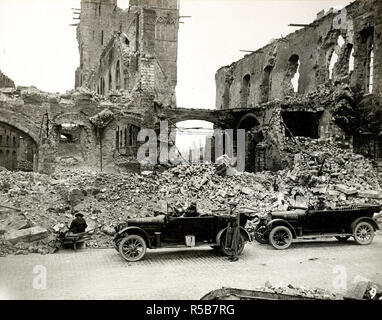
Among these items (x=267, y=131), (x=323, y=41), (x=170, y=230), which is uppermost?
(x=323, y=41)

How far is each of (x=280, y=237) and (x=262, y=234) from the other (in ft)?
1.71

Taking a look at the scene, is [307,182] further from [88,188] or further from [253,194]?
[88,188]

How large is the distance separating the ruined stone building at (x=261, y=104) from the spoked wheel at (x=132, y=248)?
1239 cm

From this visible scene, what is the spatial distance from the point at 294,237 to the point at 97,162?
45.7 feet

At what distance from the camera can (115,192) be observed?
556 inches

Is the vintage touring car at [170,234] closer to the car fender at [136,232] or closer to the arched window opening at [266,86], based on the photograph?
the car fender at [136,232]

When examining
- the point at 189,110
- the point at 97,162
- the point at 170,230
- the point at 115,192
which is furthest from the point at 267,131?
the point at 170,230

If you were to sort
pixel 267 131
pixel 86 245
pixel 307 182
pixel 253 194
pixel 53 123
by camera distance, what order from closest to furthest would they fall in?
pixel 86 245 < pixel 253 194 < pixel 307 182 < pixel 53 123 < pixel 267 131

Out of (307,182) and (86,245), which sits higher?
(307,182)

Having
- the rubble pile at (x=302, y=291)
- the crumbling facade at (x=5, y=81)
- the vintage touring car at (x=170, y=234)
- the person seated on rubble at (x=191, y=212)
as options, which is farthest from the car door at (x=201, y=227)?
the crumbling facade at (x=5, y=81)

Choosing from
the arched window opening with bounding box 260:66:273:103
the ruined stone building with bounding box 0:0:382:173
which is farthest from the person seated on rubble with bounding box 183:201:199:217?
the arched window opening with bounding box 260:66:273:103

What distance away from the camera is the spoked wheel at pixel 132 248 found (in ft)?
30.7

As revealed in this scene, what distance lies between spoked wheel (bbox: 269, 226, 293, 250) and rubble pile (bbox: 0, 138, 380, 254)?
151 centimetres

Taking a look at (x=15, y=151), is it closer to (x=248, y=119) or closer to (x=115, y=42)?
(x=115, y=42)
